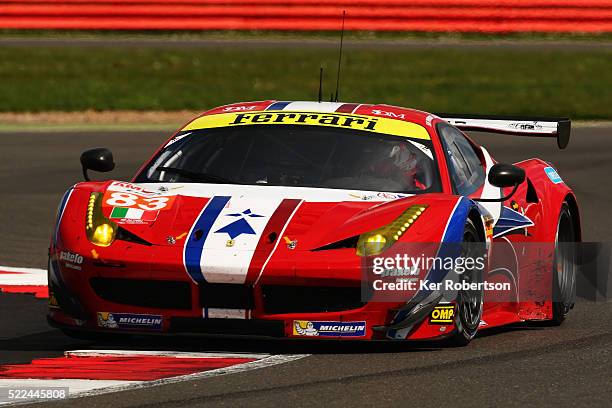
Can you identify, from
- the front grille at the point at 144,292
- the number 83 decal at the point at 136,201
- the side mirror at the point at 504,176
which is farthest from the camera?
the side mirror at the point at 504,176

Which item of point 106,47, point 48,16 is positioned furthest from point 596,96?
point 48,16

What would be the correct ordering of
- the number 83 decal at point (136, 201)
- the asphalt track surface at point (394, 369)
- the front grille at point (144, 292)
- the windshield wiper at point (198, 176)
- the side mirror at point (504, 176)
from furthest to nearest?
the side mirror at point (504, 176) → the windshield wiper at point (198, 176) → the number 83 decal at point (136, 201) → the front grille at point (144, 292) → the asphalt track surface at point (394, 369)

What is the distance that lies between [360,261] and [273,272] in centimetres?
36

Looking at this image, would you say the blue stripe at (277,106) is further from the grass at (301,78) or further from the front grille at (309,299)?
the grass at (301,78)

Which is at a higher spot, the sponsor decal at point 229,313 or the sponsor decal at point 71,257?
the sponsor decal at point 71,257

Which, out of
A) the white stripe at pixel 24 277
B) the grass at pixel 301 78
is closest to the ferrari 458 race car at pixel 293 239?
the white stripe at pixel 24 277

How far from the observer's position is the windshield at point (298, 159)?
7.63 metres

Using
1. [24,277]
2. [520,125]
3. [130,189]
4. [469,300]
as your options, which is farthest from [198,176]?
[520,125]

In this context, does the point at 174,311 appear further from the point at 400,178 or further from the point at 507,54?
the point at 507,54

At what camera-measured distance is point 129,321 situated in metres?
6.75

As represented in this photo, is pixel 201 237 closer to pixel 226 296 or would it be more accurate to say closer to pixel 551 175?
pixel 226 296

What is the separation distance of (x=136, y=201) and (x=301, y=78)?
17084mm

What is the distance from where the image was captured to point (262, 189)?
736cm

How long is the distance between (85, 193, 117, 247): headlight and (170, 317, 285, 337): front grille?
500mm
